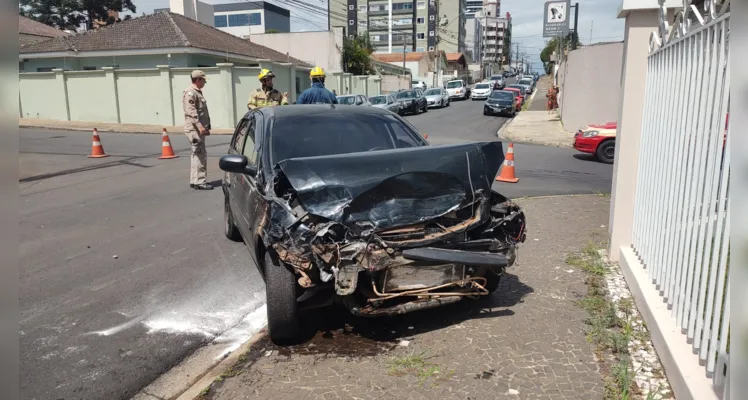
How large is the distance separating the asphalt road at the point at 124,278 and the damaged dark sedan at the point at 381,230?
0.85m

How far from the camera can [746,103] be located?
4.56 feet

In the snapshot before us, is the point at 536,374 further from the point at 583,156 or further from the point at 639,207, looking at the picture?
the point at 583,156

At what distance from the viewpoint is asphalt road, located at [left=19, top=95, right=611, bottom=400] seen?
12.1ft

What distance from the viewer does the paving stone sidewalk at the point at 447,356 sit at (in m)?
3.20

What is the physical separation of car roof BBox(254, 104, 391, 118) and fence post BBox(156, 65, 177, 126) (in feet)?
64.9

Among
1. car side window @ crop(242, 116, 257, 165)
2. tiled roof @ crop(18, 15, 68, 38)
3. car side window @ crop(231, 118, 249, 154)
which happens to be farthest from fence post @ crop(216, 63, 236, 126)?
tiled roof @ crop(18, 15, 68, 38)

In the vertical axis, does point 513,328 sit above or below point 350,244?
below

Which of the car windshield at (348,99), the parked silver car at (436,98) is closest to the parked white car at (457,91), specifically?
the parked silver car at (436,98)

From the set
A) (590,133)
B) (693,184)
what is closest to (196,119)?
(693,184)

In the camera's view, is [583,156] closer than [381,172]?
No

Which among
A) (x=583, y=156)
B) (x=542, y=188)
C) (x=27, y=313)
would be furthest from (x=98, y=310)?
(x=583, y=156)

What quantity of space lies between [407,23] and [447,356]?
331 feet

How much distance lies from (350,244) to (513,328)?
147cm

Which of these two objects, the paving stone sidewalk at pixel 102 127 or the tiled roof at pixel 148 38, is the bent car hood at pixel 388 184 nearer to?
the paving stone sidewalk at pixel 102 127
